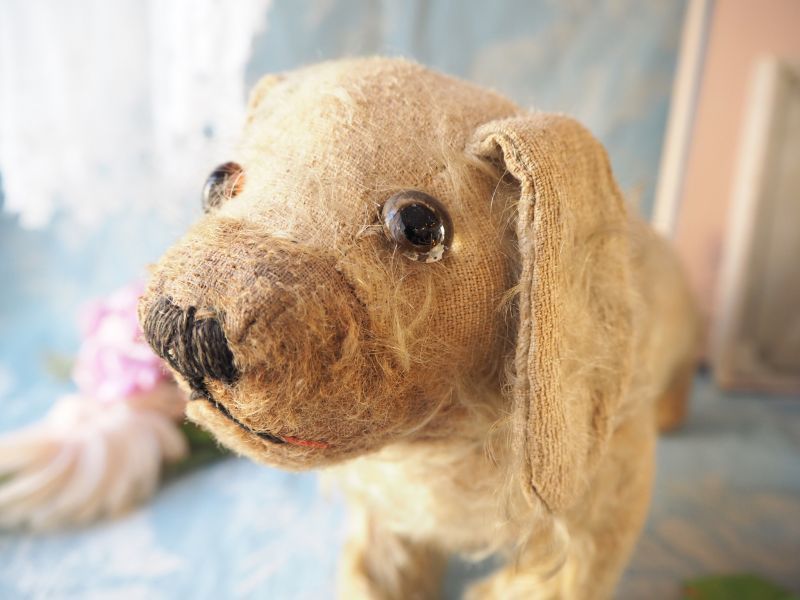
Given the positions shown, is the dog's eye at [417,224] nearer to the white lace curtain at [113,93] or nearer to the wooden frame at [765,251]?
the white lace curtain at [113,93]

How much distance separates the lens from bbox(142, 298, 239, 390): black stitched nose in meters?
0.33

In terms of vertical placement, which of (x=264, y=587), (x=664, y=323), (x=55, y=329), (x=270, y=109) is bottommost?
(x=264, y=587)

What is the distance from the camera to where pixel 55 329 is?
110cm

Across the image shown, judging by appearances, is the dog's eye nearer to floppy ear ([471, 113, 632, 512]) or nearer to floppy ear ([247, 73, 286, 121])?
floppy ear ([471, 113, 632, 512])

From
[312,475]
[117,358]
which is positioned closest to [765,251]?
[312,475]

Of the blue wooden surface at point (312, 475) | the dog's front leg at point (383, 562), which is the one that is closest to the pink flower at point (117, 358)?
the blue wooden surface at point (312, 475)

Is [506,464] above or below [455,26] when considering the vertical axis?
below

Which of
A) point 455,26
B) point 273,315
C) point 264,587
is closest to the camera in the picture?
point 273,315

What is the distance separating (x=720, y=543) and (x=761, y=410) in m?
0.38

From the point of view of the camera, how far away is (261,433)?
38 centimetres

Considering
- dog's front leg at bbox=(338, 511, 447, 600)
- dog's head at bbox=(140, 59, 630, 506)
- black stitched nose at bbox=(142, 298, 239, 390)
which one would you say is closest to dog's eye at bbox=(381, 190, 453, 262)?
dog's head at bbox=(140, 59, 630, 506)

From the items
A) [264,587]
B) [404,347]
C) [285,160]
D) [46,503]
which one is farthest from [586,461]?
[46,503]

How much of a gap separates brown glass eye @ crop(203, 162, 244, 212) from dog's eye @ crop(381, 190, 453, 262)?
127 millimetres

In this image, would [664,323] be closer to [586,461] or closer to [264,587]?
[586,461]
